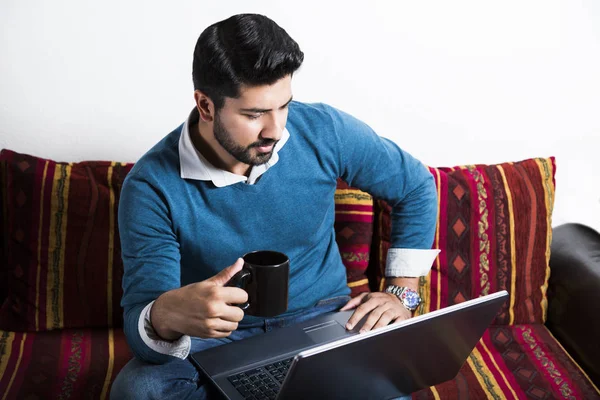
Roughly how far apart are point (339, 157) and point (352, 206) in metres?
0.29

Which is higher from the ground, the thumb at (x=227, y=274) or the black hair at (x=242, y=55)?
the black hair at (x=242, y=55)

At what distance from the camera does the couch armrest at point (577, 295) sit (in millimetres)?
1934

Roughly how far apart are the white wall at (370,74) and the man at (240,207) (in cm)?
47

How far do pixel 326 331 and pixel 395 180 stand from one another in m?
0.43

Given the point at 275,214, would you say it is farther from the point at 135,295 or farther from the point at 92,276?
the point at 92,276

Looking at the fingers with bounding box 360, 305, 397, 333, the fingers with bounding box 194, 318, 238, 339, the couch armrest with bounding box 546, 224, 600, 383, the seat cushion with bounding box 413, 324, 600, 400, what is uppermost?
the fingers with bounding box 194, 318, 238, 339

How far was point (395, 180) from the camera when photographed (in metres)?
1.81

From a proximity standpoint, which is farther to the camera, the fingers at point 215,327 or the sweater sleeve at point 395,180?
the sweater sleeve at point 395,180

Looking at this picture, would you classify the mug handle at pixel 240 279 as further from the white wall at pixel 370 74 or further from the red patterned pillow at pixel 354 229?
the white wall at pixel 370 74

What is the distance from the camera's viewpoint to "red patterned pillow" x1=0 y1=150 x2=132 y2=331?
6.29ft

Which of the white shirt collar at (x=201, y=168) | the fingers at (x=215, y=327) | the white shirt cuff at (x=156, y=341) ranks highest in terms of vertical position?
the white shirt collar at (x=201, y=168)

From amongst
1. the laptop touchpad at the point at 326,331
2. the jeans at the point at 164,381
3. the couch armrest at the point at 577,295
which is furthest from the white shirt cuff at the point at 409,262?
the couch armrest at the point at 577,295

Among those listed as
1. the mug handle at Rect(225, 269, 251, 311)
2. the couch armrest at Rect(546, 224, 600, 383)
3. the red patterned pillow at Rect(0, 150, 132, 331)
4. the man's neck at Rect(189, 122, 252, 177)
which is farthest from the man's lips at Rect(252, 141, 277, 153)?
the couch armrest at Rect(546, 224, 600, 383)

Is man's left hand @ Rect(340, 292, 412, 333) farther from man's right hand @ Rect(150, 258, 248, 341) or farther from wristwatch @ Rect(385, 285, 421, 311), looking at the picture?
man's right hand @ Rect(150, 258, 248, 341)
